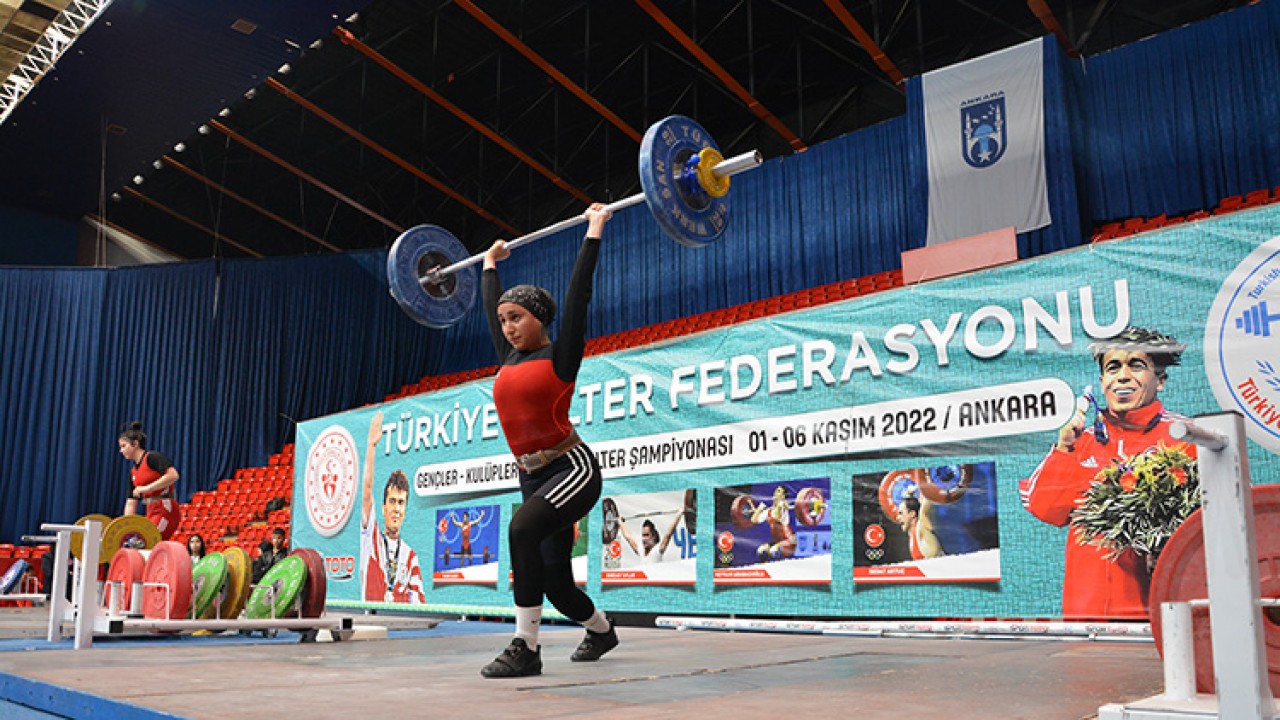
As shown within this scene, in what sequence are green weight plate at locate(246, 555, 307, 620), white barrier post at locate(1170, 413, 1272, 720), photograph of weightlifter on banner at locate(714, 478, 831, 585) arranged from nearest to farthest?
1. white barrier post at locate(1170, 413, 1272, 720)
2. green weight plate at locate(246, 555, 307, 620)
3. photograph of weightlifter on banner at locate(714, 478, 831, 585)

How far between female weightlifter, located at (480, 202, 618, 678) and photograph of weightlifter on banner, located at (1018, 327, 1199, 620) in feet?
6.43

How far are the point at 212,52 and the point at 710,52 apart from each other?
5487mm

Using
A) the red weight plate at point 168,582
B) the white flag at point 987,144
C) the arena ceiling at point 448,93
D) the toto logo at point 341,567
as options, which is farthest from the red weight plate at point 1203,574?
the arena ceiling at point 448,93

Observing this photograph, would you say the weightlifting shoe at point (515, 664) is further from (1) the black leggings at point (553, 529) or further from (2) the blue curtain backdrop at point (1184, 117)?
(2) the blue curtain backdrop at point (1184, 117)

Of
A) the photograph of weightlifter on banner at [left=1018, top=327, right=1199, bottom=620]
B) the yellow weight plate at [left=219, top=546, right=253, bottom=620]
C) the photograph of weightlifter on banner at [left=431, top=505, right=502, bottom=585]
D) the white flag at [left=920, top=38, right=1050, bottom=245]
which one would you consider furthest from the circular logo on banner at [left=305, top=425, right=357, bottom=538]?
the white flag at [left=920, top=38, right=1050, bottom=245]

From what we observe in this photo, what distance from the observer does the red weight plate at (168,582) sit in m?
3.98

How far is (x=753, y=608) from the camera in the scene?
4.59 metres

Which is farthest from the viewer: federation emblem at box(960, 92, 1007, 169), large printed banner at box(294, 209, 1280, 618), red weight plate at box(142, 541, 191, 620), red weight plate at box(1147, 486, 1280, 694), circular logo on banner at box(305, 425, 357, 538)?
federation emblem at box(960, 92, 1007, 169)

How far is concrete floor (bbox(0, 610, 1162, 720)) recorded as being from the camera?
173cm

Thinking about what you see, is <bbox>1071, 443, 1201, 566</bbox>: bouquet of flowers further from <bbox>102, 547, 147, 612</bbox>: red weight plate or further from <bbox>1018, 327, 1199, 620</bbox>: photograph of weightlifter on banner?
<bbox>102, 547, 147, 612</bbox>: red weight plate

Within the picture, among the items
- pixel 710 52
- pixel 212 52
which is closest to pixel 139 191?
pixel 212 52

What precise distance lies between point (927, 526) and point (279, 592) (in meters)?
2.75

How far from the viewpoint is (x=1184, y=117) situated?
8188 millimetres

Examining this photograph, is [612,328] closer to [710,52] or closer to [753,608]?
[710,52]
